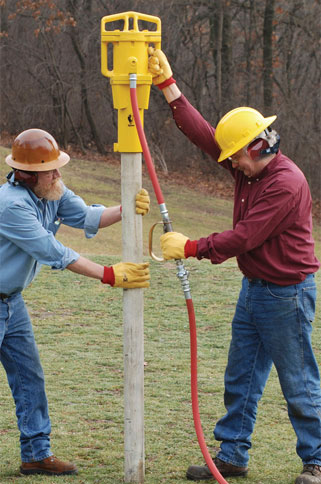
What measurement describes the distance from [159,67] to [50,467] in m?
2.14

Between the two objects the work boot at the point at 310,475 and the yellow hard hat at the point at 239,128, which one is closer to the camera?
the yellow hard hat at the point at 239,128

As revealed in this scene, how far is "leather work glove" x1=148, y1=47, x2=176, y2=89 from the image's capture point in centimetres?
362

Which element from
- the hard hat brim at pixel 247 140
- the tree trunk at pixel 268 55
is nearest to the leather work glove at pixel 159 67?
the hard hat brim at pixel 247 140

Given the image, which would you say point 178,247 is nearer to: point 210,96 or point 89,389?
point 89,389

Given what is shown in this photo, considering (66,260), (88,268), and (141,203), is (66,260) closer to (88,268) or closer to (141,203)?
(88,268)

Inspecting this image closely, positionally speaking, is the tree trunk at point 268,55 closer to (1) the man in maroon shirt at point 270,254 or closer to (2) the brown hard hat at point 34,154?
(1) the man in maroon shirt at point 270,254

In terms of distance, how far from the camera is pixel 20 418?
396 centimetres

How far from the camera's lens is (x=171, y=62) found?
2280 cm

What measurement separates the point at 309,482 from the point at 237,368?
67 cm

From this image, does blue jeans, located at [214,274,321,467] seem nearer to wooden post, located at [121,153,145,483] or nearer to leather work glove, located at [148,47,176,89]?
wooden post, located at [121,153,145,483]

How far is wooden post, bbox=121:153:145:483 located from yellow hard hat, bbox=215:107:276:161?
432mm

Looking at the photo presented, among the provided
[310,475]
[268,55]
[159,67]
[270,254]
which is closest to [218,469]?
[310,475]

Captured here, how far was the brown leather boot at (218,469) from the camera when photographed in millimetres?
3928

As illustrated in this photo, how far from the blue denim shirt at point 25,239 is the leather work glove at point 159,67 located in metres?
0.78
